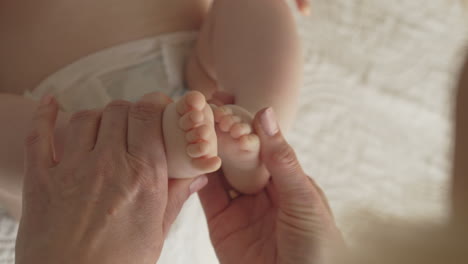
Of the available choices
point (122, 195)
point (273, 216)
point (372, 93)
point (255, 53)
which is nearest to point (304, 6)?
point (255, 53)

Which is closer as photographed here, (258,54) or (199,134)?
(199,134)

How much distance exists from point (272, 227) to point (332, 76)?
0.50 m

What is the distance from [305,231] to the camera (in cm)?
53

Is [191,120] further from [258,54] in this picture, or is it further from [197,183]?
[258,54]

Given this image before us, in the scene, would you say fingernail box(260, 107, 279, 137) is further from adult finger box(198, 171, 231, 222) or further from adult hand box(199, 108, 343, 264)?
adult finger box(198, 171, 231, 222)

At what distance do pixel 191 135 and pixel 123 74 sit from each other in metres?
0.38

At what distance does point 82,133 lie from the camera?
503mm

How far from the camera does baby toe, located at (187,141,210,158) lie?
45 cm

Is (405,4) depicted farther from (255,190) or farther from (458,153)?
(458,153)

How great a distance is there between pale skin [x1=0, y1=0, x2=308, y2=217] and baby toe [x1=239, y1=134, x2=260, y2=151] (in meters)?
0.06

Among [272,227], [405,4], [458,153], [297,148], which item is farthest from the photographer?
[405,4]

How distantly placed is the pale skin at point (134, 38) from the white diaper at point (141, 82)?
0.02 metres

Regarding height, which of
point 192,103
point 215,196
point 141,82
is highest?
point 192,103

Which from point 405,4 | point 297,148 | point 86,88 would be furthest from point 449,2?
point 86,88
